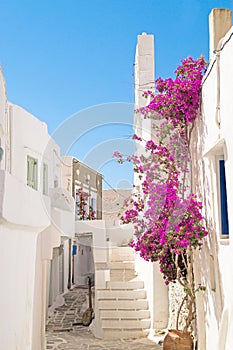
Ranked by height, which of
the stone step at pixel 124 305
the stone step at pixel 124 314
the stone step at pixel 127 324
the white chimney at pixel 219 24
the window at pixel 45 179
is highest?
the white chimney at pixel 219 24

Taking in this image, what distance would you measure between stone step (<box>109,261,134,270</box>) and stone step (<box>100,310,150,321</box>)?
2.17 m

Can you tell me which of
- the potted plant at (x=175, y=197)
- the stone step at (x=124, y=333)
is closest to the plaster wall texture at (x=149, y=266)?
the stone step at (x=124, y=333)

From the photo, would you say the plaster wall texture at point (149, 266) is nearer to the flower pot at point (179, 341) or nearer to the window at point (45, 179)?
the flower pot at point (179, 341)

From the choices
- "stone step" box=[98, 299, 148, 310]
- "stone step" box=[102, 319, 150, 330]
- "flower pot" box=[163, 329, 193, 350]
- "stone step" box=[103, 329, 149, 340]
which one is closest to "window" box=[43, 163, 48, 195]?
"stone step" box=[98, 299, 148, 310]

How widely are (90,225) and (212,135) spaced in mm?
11377

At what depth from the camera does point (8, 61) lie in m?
10.9

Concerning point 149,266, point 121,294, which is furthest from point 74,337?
point 149,266

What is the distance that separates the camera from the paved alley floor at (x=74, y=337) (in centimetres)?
1120

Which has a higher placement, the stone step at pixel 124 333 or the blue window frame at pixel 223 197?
the blue window frame at pixel 223 197

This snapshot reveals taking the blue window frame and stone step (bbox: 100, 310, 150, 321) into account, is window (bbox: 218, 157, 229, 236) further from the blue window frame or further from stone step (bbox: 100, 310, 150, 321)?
stone step (bbox: 100, 310, 150, 321)

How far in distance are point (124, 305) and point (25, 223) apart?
8159 mm

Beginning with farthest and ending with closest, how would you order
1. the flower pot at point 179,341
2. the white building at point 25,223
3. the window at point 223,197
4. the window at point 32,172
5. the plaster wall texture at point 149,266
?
1. the window at point 32,172
2. the plaster wall texture at point 149,266
3. the flower pot at point 179,341
4. the window at point 223,197
5. the white building at point 25,223

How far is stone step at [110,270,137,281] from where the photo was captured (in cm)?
1454

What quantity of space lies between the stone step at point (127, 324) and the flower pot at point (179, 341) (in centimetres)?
378
